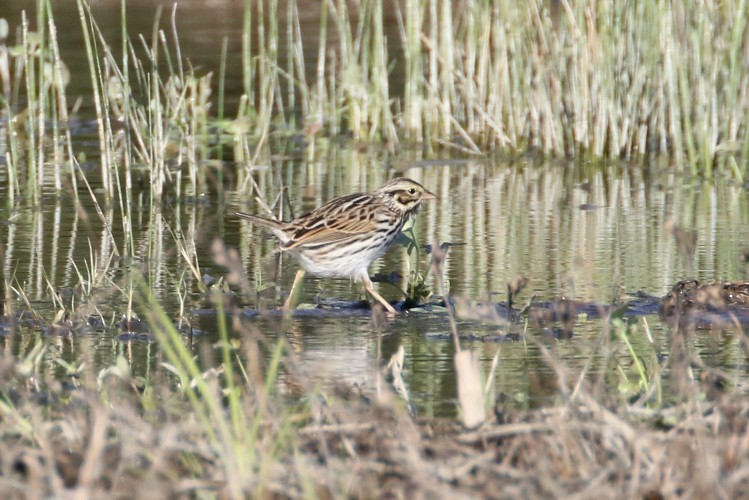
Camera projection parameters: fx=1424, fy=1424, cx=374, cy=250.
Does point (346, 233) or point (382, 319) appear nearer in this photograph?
point (382, 319)

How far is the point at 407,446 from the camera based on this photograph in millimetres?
3623

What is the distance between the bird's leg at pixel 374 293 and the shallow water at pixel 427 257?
0.33 ft

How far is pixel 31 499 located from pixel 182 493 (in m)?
0.52

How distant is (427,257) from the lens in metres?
8.36

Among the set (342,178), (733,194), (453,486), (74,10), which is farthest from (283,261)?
(74,10)

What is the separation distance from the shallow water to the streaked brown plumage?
7.3 inches

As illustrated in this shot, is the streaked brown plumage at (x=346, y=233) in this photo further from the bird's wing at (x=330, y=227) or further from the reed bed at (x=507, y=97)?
the reed bed at (x=507, y=97)

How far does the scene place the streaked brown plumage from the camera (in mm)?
7285

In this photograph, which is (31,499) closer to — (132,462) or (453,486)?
(132,462)

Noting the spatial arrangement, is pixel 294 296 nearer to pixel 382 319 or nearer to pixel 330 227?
pixel 330 227

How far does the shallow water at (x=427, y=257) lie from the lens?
233 inches

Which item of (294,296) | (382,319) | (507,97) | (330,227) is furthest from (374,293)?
(507,97)

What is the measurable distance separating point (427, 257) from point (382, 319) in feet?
6.39

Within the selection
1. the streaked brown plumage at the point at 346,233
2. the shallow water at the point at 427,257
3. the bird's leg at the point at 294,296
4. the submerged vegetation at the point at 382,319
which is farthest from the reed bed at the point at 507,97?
the bird's leg at the point at 294,296
